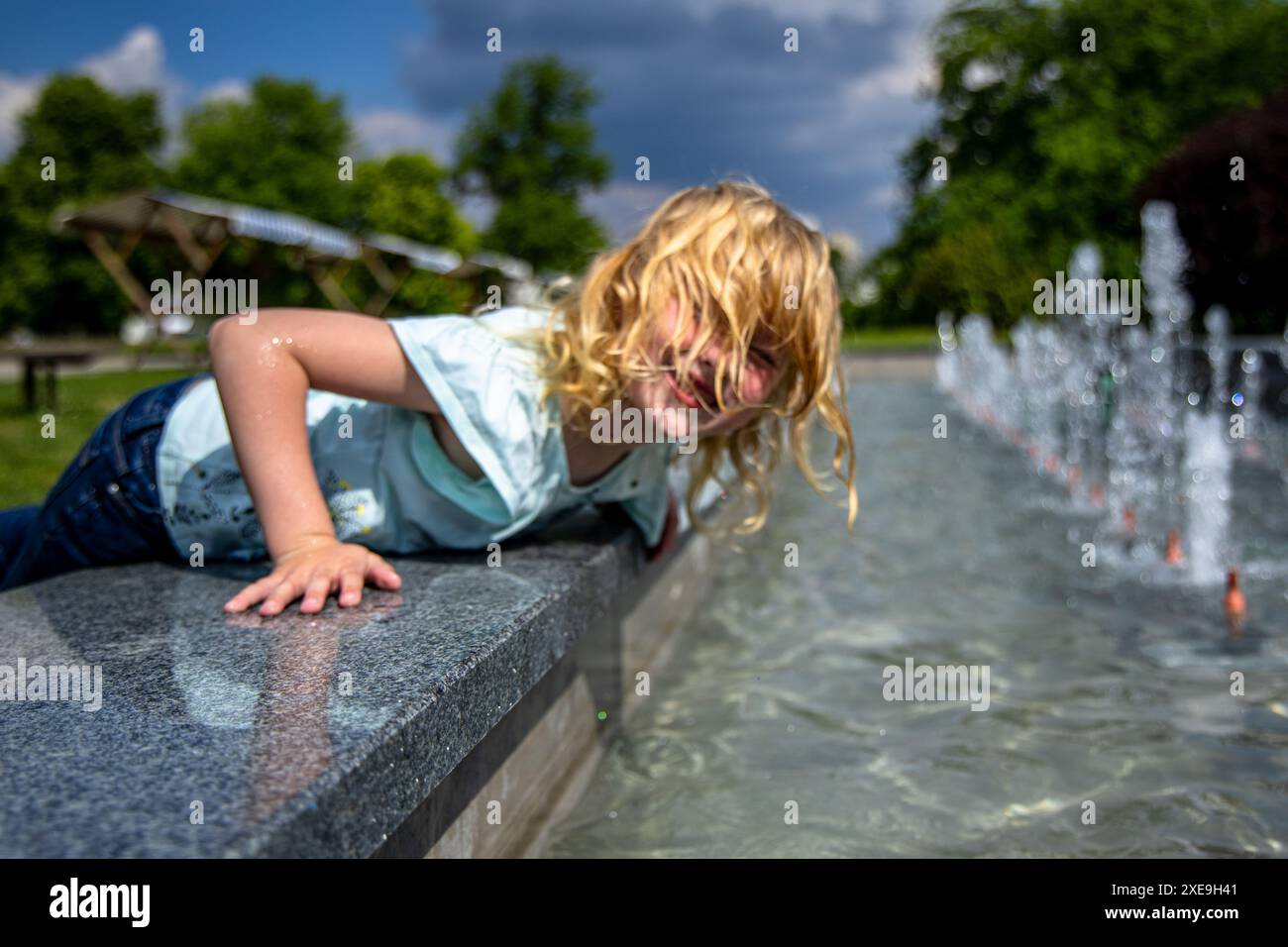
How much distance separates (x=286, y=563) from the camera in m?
2.09

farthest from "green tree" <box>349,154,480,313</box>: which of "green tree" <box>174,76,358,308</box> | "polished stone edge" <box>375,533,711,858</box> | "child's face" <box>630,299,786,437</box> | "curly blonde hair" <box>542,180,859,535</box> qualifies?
"child's face" <box>630,299,786,437</box>

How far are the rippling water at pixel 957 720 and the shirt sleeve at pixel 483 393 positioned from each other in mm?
803

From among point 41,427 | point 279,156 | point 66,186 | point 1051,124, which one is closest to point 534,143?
point 279,156

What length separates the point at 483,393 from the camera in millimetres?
2275

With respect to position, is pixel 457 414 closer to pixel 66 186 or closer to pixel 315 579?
pixel 315 579

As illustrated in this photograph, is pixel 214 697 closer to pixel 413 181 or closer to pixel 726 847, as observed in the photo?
pixel 726 847

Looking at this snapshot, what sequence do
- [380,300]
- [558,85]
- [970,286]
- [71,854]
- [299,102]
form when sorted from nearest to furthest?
1. [71,854]
2. [380,300]
3. [970,286]
4. [299,102]
5. [558,85]

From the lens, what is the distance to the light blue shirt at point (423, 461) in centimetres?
229

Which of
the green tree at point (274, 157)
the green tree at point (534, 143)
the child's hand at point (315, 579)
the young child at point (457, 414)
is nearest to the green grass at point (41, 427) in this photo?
the young child at point (457, 414)

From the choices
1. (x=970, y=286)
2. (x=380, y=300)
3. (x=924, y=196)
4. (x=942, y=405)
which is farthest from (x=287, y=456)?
(x=924, y=196)

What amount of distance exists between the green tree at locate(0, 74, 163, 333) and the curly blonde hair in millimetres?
39224

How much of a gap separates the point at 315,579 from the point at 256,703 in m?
0.53

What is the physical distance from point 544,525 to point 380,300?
1073 inches

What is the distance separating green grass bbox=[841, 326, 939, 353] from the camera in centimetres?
2789
